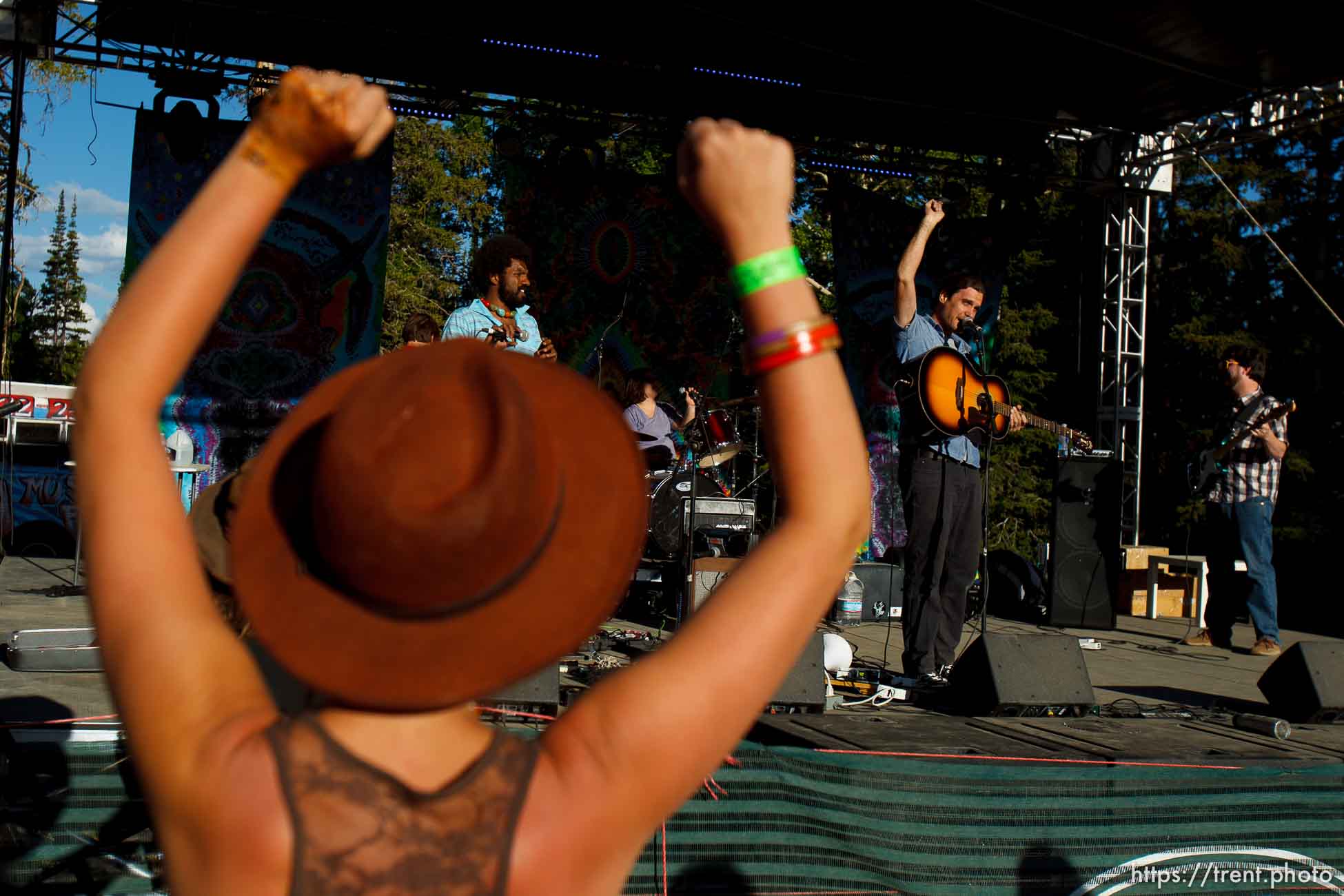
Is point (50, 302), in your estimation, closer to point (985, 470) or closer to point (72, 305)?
point (72, 305)

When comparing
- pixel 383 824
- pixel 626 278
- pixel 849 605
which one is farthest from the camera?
pixel 626 278

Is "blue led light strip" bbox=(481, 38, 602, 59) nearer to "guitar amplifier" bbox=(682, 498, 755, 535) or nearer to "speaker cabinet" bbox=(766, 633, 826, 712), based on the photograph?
"guitar amplifier" bbox=(682, 498, 755, 535)

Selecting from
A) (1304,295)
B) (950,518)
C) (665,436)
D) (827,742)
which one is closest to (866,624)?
(665,436)

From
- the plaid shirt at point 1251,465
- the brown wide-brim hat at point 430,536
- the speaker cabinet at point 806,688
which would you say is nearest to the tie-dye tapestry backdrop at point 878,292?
the plaid shirt at point 1251,465

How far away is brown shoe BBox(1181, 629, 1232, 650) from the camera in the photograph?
844cm

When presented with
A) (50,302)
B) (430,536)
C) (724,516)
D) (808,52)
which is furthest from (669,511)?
(50,302)

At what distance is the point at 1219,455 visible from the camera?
826cm

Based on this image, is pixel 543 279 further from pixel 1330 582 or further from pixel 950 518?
pixel 1330 582

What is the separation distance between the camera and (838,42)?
10.3 metres

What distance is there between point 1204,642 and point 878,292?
5.54 metres

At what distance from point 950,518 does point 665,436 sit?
3.22 m

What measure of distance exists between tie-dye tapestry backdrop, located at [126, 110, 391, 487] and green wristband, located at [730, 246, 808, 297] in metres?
10.4

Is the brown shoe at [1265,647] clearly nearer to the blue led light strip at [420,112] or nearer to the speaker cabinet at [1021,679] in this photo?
the speaker cabinet at [1021,679]

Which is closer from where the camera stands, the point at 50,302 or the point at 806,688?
the point at 806,688
